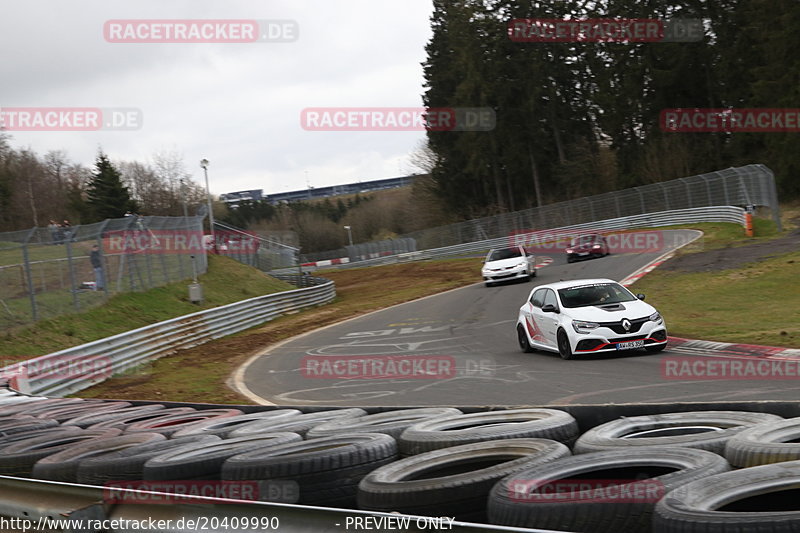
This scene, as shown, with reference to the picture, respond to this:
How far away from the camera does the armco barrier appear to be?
16.0m

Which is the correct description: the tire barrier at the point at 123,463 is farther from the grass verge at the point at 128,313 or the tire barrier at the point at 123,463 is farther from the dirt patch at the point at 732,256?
the dirt patch at the point at 732,256

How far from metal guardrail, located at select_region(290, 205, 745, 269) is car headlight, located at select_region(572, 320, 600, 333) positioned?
2974cm

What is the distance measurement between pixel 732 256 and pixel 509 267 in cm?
862

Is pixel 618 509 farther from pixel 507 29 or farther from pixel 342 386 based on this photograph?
pixel 507 29

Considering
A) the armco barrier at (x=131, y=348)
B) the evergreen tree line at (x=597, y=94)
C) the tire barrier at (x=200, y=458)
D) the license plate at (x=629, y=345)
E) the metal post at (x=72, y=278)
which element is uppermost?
the evergreen tree line at (x=597, y=94)

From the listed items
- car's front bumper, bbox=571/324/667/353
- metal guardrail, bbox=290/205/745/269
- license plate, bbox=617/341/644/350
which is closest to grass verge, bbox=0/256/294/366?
car's front bumper, bbox=571/324/667/353

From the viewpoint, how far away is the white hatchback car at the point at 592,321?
45.5 feet

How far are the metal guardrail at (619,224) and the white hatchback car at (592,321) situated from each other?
93.8ft

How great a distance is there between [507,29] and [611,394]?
2512 inches

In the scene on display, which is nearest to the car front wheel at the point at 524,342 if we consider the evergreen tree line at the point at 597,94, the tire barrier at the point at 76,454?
the tire barrier at the point at 76,454

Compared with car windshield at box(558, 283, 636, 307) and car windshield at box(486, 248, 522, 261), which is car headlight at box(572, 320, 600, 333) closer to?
car windshield at box(558, 283, 636, 307)

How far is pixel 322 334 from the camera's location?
25.7m

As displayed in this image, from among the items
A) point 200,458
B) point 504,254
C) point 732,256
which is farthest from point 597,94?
point 200,458

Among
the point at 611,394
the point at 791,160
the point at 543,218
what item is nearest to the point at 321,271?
the point at 543,218
